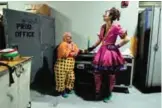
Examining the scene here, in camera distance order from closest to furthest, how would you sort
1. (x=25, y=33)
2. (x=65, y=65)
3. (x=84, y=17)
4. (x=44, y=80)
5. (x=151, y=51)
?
(x=25, y=33) → (x=65, y=65) → (x=151, y=51) → (x=44, y=80) → (x=84, y=17)

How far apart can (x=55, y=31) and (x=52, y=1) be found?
2.00ft

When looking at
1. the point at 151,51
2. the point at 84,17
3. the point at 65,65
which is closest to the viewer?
the point at 65,65

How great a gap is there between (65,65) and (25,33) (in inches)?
32.7

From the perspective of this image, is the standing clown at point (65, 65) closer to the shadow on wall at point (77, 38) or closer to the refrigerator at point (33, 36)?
the refrigerator at point (33, 36)

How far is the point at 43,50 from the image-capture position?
334 cm

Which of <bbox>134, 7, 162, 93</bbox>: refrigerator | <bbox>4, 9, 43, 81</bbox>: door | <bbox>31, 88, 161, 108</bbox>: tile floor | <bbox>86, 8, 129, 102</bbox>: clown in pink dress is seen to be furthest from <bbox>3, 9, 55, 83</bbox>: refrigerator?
<bbox>134, 7, 162, 93</bbox>: refrigerator

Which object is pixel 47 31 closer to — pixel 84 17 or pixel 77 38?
pixel 77 38

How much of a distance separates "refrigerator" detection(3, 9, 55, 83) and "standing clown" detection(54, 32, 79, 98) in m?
0.34

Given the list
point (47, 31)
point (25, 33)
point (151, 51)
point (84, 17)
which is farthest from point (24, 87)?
point (151, 51)

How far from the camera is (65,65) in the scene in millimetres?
3213

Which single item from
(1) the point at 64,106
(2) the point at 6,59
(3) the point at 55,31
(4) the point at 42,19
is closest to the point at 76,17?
(3) the point at 55,31

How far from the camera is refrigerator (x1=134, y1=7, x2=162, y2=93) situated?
3.32 meters

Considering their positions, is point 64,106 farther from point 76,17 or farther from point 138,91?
point 76,17

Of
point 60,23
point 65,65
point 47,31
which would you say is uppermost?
point 60,23
